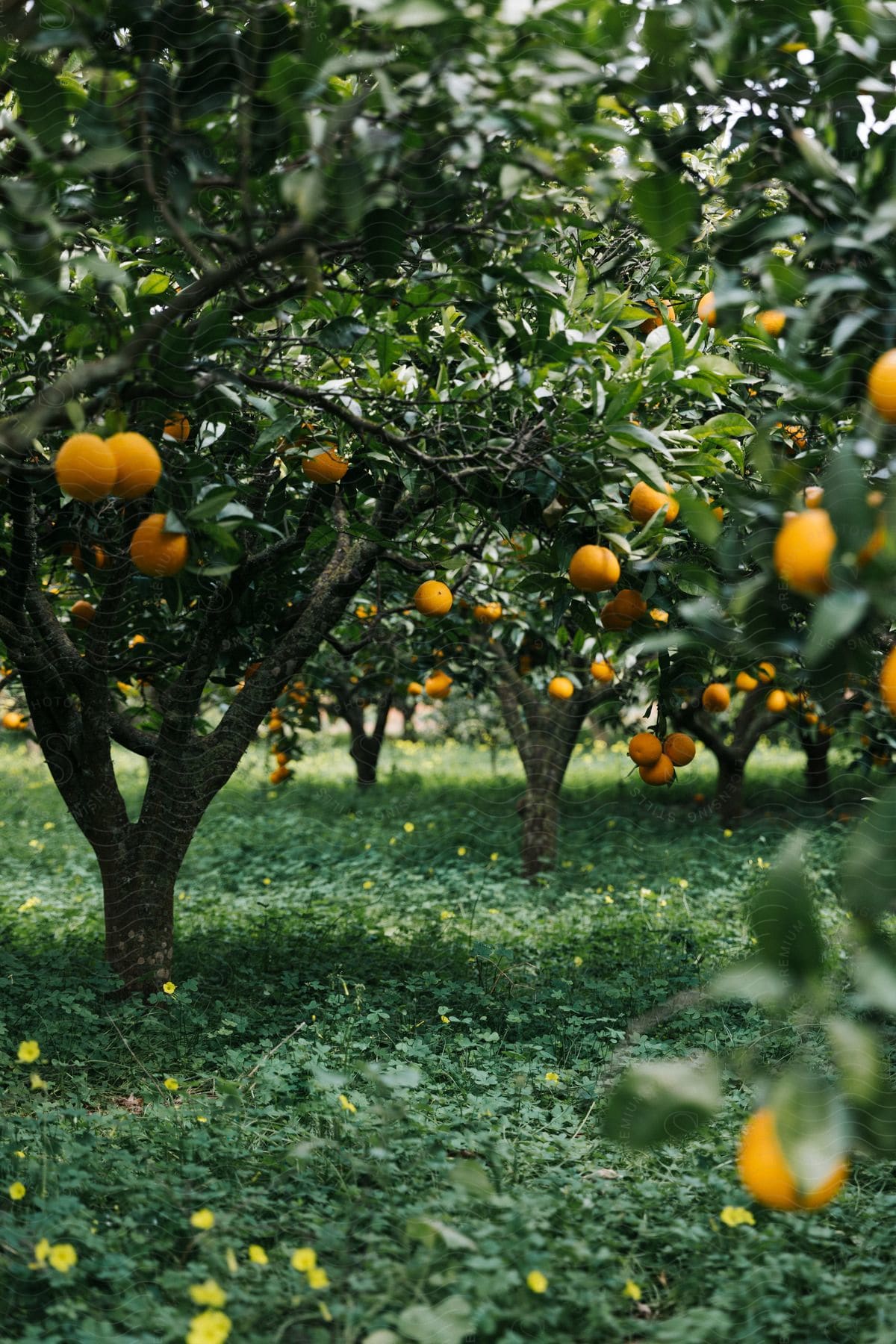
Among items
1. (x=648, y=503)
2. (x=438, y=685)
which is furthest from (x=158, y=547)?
(x=438, y=685)

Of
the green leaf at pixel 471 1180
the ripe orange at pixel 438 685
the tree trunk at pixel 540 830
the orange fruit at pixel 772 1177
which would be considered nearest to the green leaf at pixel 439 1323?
the green leaf at pixel 471 1180

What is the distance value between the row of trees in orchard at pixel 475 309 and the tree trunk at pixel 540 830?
2461 mm

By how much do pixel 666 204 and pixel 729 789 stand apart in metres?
5.03

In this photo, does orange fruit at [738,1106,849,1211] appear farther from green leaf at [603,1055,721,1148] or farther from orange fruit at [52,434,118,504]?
orange fruit at [52,434,118,504]

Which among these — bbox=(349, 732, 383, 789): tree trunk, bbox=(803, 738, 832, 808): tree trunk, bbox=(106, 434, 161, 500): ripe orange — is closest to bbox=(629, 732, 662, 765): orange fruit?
bbox=(106, 434, 161, 500): ripe orange

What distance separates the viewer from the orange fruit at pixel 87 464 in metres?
1.35

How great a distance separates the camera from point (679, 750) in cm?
209

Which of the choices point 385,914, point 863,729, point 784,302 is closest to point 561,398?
point 784,302

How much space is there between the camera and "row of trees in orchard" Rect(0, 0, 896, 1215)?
1.25 metres

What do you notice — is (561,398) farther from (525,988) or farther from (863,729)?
(863,729)

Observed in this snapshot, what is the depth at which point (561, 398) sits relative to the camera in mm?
1720

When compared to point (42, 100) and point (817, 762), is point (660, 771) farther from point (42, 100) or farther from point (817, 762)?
point (817, 762)

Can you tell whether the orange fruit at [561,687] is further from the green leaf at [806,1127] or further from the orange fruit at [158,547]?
the green leaf at [806,1127]

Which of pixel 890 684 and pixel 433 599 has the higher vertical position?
pixel 433 599
